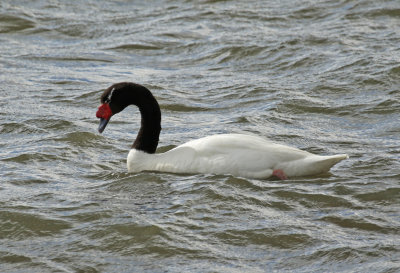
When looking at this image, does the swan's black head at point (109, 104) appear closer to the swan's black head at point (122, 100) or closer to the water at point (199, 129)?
the swan's black head at point (122, 100)

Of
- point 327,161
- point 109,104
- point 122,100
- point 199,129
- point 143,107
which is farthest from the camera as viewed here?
point 199,129

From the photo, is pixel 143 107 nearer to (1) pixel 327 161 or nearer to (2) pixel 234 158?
(2) pixel 234 158

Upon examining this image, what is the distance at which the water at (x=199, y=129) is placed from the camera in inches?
251

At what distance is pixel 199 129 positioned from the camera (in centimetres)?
1005

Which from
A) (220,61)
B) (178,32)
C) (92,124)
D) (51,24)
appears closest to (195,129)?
(92,124)

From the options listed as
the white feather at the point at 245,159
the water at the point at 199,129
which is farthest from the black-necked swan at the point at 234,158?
the water at the point at 199,129

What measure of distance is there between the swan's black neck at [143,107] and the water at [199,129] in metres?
0.39

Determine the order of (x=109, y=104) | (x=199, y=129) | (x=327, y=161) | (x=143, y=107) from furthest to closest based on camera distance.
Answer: (x=199, y=129) → (x=143, y=107) → (x=109, y=104) → (x=327, y=161)

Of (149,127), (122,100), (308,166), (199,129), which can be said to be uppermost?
(122,100)

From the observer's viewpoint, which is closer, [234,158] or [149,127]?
[234,158]

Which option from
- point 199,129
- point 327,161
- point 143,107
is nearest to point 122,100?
point 143,107

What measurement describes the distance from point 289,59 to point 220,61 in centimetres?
106

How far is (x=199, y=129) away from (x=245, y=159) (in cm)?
224

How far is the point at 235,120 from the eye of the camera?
1028 cm
